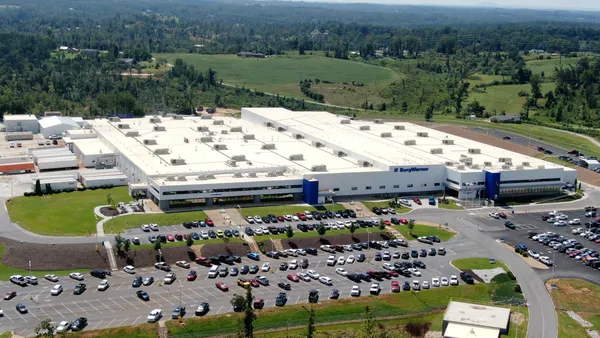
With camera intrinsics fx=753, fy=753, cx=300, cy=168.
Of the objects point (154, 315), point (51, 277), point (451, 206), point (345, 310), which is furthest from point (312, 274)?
point (451, 206)

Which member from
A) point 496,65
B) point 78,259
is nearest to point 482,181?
point 78,259

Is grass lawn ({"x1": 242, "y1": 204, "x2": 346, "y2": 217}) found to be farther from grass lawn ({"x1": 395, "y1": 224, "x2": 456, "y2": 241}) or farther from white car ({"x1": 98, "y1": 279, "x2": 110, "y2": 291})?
white car ({"x1": 98, "y1": 279, "x2": 110, "y2": 291})

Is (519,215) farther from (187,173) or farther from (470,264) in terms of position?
(187,173)

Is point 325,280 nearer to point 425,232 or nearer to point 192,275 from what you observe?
point 192,275

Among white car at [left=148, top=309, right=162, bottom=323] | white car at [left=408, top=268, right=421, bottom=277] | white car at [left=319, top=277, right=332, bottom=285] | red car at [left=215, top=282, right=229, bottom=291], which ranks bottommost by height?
white car at [left=408, top=268, right=421, bottom=277]

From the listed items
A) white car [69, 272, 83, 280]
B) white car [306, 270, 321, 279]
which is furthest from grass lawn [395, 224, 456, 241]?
white car [69, 272, 83, 280]

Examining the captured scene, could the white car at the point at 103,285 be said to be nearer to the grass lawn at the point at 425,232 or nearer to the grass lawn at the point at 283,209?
the grass lawn at the point at 283,209

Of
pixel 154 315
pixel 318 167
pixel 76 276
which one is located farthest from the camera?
pixel 318 167

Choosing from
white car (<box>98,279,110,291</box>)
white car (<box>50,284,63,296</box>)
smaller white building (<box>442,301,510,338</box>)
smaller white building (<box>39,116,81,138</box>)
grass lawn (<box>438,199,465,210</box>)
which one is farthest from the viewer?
smaller white building (<box>39,116,81,138</box>)
